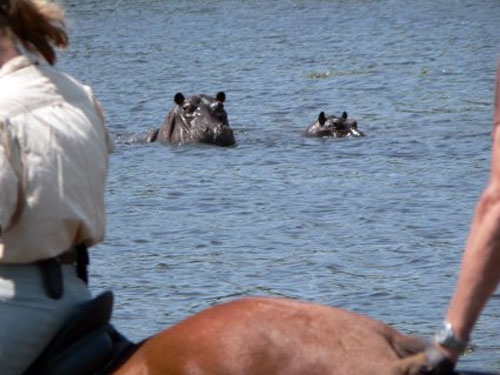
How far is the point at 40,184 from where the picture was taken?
4336mm

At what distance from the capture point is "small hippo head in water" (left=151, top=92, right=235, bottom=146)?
16.4m

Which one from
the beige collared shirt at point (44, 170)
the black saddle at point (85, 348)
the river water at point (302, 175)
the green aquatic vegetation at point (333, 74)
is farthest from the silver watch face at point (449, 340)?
the green aquatic vegetation at point (333, 74)

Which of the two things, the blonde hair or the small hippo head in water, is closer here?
the blonde hair

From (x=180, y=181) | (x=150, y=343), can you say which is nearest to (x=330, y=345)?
(x=150, y=343)

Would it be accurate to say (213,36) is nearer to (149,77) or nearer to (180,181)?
(149,77)

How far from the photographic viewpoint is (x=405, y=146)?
51.8 feet

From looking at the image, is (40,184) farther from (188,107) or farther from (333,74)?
(333,74)

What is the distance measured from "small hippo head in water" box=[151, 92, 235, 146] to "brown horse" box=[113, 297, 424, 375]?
12.0 meters

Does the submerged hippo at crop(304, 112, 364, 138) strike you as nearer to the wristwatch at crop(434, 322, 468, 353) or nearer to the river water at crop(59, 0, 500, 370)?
the river water at crop(59, 0, 500, 370)

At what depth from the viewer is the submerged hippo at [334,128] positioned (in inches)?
649

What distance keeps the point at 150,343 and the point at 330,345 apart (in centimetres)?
55

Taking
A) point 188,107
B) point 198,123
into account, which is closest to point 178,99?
point 188,107

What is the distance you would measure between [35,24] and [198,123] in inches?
489

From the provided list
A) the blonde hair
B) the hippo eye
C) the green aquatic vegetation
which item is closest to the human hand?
the blonde hair
